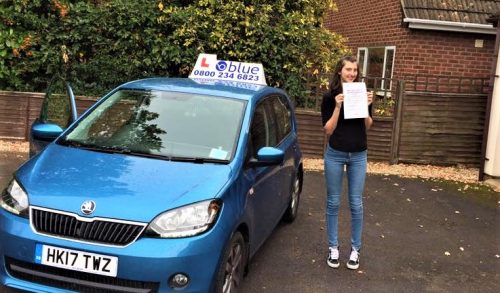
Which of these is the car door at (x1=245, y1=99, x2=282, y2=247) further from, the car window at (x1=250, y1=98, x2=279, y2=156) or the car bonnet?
the car bonnet

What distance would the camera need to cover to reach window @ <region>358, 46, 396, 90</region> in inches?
494

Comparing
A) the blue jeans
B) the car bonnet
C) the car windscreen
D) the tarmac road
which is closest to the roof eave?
the tarmac road

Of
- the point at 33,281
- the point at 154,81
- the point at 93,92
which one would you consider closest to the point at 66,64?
the point at 93,92

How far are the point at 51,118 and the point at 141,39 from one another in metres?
4.05

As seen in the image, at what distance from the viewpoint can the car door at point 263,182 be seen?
417 cm

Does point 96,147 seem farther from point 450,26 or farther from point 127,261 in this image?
point 450,26

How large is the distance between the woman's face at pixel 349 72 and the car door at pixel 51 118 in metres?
2.36

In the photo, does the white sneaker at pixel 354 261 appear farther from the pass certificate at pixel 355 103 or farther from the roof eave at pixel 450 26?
the roof eave at pixel 450 26

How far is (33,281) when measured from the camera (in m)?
3.32

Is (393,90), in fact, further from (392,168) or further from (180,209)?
(180,209)

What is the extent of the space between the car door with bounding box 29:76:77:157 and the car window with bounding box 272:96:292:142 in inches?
76.3

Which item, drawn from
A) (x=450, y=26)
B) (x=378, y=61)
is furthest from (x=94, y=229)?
(x=378, y=61)

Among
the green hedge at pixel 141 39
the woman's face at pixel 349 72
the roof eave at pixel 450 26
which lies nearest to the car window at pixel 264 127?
the woman's face at pixel 349 72

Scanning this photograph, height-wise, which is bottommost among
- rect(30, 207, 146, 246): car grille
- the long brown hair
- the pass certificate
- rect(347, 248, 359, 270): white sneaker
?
rect(347, 248, 359, 270): white sneaker
